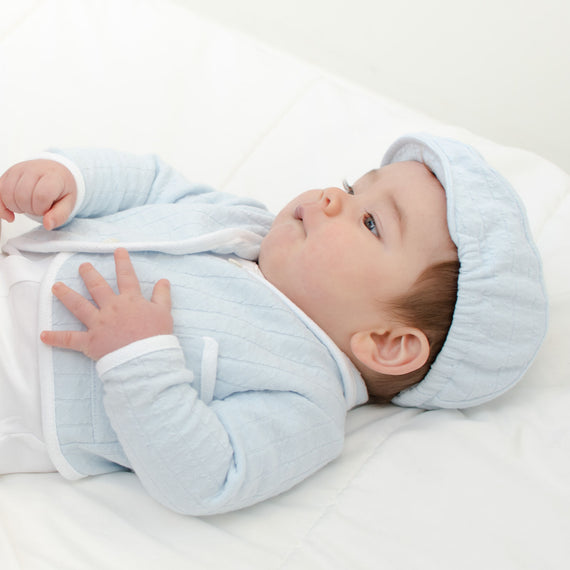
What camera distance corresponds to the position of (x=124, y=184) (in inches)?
43.2

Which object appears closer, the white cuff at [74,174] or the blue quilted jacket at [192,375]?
the blue quilted jacket at [192,375]

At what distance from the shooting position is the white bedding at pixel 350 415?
85 cm

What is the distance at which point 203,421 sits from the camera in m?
0.84

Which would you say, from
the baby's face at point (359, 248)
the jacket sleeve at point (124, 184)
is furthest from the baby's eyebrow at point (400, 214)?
the jacket sleeve at point (124, 184)

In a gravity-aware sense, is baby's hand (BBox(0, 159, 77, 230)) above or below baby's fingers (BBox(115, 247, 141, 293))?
above

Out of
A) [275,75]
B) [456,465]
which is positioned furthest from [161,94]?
[456,465]

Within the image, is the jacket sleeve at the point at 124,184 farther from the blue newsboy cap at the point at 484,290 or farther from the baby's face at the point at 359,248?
the blue newsboy cap at the point at 484,290

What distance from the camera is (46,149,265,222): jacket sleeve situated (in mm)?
1038

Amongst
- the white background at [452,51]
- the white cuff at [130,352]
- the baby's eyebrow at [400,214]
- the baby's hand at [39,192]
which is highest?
the white background at [452,51]

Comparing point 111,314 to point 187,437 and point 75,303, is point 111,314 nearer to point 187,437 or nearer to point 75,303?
point 75,303

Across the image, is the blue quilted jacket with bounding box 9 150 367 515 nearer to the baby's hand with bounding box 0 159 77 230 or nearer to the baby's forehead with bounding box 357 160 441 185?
the baby's hand with bounding box 0 159 77 230

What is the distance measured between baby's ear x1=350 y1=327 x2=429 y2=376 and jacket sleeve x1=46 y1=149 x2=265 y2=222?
341 millimetres

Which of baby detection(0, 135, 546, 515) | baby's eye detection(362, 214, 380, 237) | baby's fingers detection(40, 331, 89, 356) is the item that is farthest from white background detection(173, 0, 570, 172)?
baby's fingers detection(40, 331, 89, 356)

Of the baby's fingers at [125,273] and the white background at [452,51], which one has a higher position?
the white background at [452,51]
